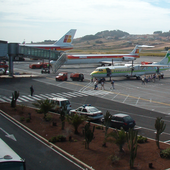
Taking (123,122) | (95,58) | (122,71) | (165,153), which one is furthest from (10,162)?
(95,58)

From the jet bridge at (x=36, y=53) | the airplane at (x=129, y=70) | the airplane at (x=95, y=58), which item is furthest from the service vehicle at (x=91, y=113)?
the airplane at (x=95, y=58)

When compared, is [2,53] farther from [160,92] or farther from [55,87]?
[160,92]

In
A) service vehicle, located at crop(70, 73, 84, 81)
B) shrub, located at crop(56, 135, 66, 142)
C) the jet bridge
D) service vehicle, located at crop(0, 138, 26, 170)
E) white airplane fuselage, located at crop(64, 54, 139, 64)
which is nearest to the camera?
service vehicle, located at crop(0, 138, 26, 170)

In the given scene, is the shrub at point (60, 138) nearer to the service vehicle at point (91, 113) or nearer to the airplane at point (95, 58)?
the service vehicle at point (91, 113)

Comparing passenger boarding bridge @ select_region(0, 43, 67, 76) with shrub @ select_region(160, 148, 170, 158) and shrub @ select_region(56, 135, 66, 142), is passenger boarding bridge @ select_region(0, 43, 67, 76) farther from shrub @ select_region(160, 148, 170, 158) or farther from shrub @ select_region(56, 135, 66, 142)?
shrub @ select_region(160, 148, 170, 158)

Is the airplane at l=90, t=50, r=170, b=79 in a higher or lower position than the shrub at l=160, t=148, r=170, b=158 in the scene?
higher

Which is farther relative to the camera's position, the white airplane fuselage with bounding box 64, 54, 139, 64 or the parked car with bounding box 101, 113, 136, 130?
the white airplane fuselage with bounding box 64, 54, 139, 64

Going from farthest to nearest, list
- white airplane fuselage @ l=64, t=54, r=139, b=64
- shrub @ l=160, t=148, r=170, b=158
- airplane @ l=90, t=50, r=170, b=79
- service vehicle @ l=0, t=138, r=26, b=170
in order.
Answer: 1. white airplane fuselage @ l=64, t=54, r=139, b=64
2. airplane @ l=90, t=50, r=170, b=79
3. shrub @ l=160, t=148, r=170, b=158
4. service vehicle @ l=0, t=138, r=26, b=170

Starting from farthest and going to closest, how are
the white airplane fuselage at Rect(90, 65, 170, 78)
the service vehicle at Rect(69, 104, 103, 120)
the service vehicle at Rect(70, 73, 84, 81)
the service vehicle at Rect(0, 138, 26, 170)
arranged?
the service vehicle at Rect(70, 73, 84, 81), the white airplane fuselage at Rect(90, 65, 170, 78), the service vehicle at Rect(69, 104, 103, 120), the service vehicle at Rect(0, 138, 26, 170)

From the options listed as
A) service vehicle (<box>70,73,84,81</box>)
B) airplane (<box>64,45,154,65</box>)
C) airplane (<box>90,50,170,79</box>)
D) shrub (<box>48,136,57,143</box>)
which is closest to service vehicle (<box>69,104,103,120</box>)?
shrub (<box>48,136,57,143</box>)

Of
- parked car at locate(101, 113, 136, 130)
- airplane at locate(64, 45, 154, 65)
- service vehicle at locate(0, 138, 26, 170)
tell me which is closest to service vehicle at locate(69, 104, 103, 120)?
parked car at locate(101, 113, 136, 130)

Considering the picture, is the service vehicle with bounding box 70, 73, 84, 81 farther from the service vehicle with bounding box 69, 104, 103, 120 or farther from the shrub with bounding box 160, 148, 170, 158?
the shrub with bounding box 160, 148, 170, 158

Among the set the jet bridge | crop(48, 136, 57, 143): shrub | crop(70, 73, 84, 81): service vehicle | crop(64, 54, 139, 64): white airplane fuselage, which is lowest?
crop(48, 136, 57, 143): shrub

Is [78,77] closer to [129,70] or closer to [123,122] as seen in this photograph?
[129,70]
